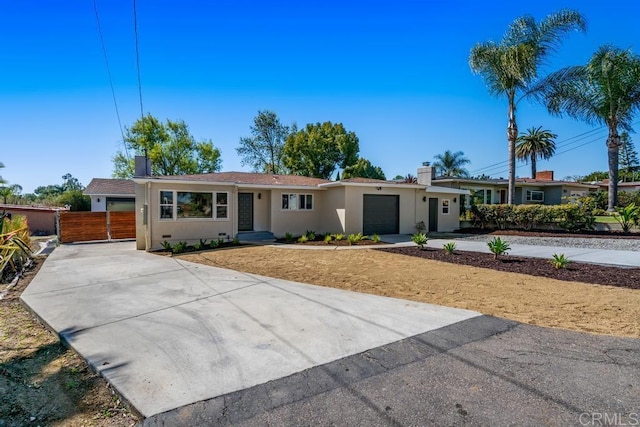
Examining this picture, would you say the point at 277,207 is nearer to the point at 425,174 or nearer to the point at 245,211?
the point at 245,211

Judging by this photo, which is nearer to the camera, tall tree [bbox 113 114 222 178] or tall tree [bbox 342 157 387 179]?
tall tree [bbox 113 114 222 178]

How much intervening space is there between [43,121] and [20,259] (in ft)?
34.7

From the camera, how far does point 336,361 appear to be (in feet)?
11.7

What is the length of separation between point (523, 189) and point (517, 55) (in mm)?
13006

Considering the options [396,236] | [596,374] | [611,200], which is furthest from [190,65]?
[611,200]

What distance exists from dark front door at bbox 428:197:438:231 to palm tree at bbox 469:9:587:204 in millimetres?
4499

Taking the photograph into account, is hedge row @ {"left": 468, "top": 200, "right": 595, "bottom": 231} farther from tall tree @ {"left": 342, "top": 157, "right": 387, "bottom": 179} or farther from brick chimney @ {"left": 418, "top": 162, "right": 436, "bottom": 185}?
tall tree @ {"left": 342, "top": 157, "right": 387, "bottom": 179}

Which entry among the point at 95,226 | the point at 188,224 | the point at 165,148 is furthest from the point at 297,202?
the point at 165,148

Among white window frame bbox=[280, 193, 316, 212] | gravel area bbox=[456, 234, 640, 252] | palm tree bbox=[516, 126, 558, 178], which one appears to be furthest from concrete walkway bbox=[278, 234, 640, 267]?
palm tree bbox=[516, 126, 558, 178]

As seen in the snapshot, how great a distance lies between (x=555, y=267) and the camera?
840cm

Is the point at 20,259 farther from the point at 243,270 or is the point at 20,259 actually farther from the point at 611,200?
the point at 611,200

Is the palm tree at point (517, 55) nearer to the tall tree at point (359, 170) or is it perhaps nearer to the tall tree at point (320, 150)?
the tall tree at point (359, 170)

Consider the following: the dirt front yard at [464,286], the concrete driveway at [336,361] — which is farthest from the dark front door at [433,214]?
the concrete driveway at [336,361]

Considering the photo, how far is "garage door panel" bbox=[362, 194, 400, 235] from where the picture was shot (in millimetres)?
16562
